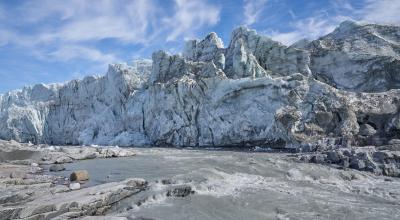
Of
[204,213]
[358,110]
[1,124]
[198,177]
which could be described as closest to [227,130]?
[358,110]

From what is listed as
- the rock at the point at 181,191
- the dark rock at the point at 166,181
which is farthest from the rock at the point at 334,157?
the rock at the point at 181,191

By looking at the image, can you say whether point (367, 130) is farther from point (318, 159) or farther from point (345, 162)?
point (345, 162)

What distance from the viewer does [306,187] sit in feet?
54.6

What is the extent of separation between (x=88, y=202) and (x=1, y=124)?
6711 cm

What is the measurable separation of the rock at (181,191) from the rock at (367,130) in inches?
817

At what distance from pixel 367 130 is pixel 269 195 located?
20110mm

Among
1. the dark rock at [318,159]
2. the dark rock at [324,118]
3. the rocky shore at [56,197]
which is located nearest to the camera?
the rocky shore at [56,197]

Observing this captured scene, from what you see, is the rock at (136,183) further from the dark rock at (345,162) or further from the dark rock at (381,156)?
the dark rock at (381,156)

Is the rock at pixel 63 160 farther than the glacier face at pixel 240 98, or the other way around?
the glacier face at pixel 240 98

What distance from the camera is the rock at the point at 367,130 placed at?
3136 cm

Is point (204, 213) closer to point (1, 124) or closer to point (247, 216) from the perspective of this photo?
point (247, 216)

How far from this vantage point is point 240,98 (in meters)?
43.2

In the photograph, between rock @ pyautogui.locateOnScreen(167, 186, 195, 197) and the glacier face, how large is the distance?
763 inches

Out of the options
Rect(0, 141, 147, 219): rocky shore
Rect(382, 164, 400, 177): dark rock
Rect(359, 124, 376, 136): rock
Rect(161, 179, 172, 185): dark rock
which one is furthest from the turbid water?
Rect(359, 124, 376, 136): rock
